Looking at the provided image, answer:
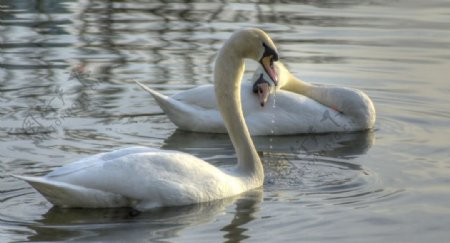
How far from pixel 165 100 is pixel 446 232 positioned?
12.7 ft

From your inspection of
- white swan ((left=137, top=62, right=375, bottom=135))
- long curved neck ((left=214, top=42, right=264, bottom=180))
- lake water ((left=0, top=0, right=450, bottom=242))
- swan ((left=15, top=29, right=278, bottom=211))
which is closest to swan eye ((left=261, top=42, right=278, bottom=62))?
swan ((left=15, top=29, right=278, bottom=211))

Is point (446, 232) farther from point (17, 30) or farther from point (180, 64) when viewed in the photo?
point (17, 30)

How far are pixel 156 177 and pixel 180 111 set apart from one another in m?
3.07

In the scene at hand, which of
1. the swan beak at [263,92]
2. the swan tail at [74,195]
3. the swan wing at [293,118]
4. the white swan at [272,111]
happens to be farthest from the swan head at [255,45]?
the swan wing at [293,118]

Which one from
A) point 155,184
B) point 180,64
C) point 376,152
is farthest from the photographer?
point 180,64

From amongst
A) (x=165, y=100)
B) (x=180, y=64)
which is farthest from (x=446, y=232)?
(x=180, y=64)

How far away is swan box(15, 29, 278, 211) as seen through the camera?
26.3ft

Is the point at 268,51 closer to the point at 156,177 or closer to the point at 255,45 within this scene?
the point at 255,45

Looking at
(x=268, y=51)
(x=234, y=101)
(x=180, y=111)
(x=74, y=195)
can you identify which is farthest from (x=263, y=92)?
(x=74, y=195)

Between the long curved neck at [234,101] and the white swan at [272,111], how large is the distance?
6.28ft

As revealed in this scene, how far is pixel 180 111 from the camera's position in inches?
441

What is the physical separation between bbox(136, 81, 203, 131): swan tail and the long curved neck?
2034 millimetres

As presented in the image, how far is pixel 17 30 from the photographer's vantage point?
1616 cm

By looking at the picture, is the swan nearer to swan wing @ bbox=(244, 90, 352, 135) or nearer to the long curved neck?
the long curved neck
